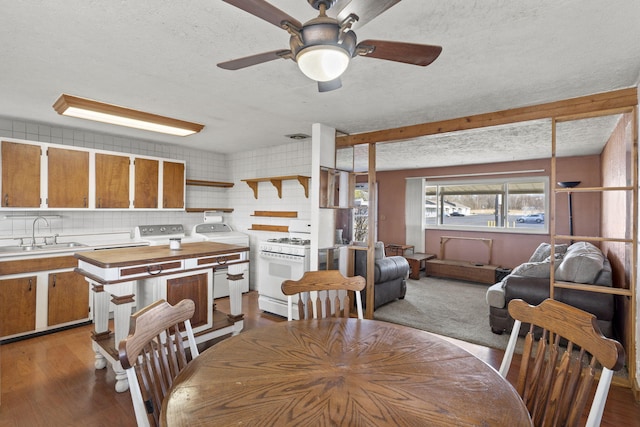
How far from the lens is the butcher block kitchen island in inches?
91.7

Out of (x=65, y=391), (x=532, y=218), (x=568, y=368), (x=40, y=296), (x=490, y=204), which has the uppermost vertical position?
(x=490, y=204)

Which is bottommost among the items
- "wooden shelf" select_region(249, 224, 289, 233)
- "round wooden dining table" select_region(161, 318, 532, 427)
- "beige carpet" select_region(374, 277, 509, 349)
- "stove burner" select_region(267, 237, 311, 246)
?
"beige carpet" select_region(374, 277, 509, 349)

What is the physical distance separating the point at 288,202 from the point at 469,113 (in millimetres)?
2688

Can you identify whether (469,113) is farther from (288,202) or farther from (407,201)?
(407,201)

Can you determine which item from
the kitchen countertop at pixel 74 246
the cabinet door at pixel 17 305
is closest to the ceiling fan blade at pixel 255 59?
the kitchen countertop at pixel 74 246

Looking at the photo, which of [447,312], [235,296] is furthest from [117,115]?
[447,312]

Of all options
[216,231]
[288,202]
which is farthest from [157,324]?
[216,231]

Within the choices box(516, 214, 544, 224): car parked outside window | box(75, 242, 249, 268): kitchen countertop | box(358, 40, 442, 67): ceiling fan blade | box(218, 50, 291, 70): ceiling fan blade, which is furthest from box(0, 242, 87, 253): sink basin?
box(516, 214, 544, 224): car parked outside window

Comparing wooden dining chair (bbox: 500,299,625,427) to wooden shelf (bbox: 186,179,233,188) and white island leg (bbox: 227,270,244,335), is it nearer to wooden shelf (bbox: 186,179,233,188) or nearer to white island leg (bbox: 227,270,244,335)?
white island leg (bbox: 227,270,244,335)

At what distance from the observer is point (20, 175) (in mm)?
3406

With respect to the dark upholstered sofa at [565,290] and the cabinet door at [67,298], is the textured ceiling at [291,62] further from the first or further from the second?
the cabinet door at [67,298]

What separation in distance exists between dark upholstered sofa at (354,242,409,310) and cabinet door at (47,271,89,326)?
3136mm

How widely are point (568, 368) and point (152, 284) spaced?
9.16 ft

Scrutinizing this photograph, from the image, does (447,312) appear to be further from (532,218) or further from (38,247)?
(38,247)
